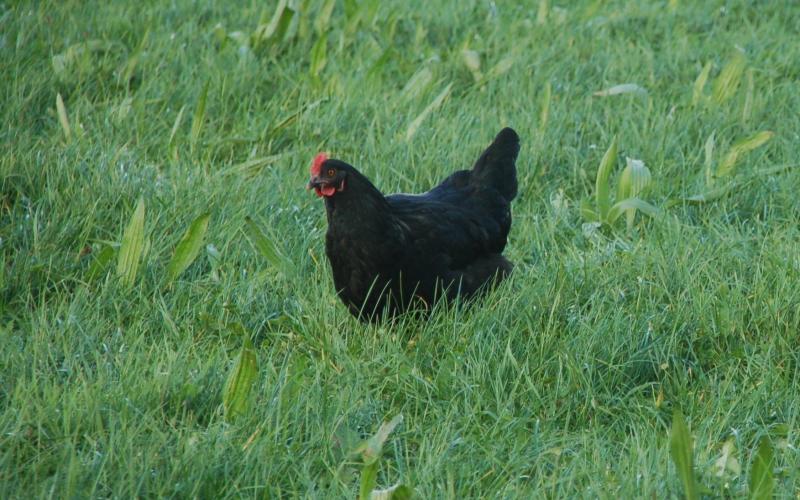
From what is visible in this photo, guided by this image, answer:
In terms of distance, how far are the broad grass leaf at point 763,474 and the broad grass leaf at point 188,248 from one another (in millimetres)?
2089

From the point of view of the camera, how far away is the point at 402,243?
3818 mm

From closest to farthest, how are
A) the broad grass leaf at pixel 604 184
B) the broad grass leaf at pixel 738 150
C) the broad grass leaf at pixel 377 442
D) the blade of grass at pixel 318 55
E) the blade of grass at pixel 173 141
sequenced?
the broad grass leaf at pixel 377 442 < the broad grass leaf at pixel 604 184 < the broad grass leaf at pixel 738 150 < the blade of grass at pixel 173 141 < the blade of grass at pixel 318 55

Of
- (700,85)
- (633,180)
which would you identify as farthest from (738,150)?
(700,85)

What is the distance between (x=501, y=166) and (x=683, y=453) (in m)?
2.13

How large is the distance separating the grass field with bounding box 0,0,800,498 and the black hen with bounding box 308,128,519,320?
0.40 ft

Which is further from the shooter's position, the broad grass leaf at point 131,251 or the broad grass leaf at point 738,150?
the broad grass leaf at point 738,150

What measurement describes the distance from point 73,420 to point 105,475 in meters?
0.32

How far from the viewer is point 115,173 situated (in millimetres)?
4633

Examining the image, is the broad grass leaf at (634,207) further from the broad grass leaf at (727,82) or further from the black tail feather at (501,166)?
the broad grass leaf at (727,82)

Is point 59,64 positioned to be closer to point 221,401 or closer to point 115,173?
point 115,173

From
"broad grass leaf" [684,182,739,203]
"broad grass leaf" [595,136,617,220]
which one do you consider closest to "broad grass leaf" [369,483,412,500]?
"broad grass leaf" [595,136,617,220]

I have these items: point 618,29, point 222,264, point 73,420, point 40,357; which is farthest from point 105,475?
point 618,29

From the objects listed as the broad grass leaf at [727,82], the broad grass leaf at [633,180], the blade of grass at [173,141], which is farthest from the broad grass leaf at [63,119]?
the broad grass leaf at [727,82]

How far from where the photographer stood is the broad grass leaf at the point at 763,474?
2.57 m
